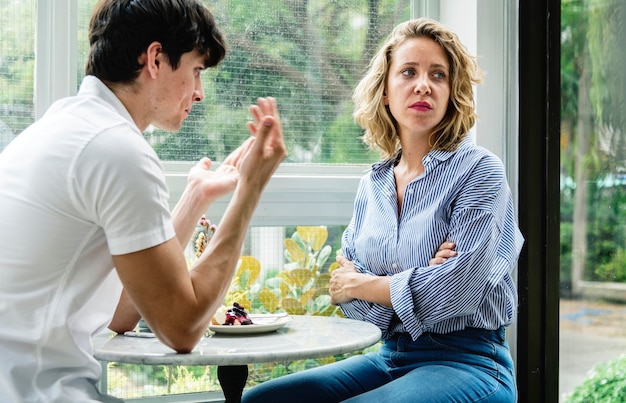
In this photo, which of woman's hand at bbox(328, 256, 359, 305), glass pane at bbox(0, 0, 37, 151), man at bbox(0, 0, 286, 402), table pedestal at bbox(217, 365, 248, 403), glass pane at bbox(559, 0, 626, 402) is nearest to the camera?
man at bbox(0, 0, 286, 402)

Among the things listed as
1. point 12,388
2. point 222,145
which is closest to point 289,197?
point 222,145

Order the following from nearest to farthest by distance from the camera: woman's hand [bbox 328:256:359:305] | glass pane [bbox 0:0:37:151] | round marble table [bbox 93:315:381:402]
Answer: round marble table [bbox 93:315:381:402]
woman's hand [bbox 328:256:359:305]
glass pane [bbox 0:0:37:151]

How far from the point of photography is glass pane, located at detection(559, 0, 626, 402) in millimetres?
2617

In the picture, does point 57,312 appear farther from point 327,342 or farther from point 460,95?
point 460,95

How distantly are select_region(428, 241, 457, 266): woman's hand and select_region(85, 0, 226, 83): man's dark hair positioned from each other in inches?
34.4

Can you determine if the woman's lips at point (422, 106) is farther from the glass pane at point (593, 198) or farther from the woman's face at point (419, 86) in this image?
the glass pane at point (593, 198)

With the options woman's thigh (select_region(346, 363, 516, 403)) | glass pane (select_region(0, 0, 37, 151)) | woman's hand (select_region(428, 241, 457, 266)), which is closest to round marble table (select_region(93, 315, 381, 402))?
woman's thigh (select_region(346, 363, 516, 403))

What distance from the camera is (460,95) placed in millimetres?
2270

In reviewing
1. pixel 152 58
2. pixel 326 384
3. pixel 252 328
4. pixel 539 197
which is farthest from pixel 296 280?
pixel 152 58

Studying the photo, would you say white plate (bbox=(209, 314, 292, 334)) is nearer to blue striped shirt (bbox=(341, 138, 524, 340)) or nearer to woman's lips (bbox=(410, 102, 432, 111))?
blue striped shirt (bbox=(341, 138, 524, 340))

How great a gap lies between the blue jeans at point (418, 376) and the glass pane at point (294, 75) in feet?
3.05

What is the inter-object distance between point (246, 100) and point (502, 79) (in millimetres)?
966

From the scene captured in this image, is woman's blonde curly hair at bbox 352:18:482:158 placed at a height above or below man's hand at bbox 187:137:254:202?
above

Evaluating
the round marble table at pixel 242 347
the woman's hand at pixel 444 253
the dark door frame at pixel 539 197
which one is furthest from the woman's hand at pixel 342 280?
the dark door frame at pixel 539 197
